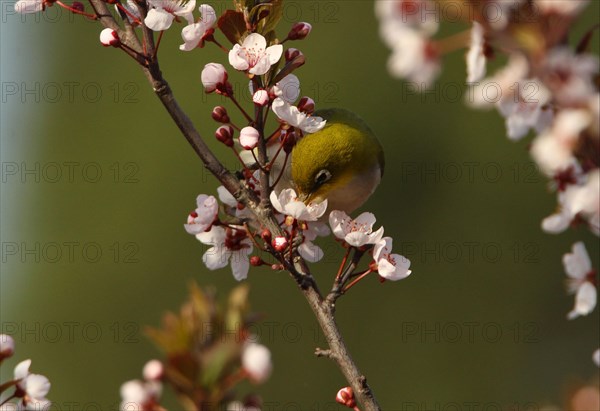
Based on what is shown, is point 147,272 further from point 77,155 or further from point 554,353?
point 554,353

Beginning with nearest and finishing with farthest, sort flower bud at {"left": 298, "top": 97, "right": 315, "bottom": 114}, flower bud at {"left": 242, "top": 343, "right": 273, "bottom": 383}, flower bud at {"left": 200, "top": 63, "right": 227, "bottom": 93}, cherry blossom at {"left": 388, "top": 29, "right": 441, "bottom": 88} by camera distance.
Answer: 1. flower bud at {"left": 242, "top": 343, "right": 273, "bottom": 383}
2. cherry blossom at {"left": 388, "top": 29, "right": 441, "bottom": 88}
3. flower bud at {"left": 200, "top": 63, "right": 227, "bottom": 93}
4. flower bud at {"left": 298, "top": 97, "right": 315, "bottom": 114}

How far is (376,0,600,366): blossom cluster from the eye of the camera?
57.2 inches

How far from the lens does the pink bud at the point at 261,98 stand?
7.66 feet

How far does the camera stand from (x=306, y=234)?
2.99m

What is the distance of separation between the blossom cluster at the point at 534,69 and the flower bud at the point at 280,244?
0.65 meters

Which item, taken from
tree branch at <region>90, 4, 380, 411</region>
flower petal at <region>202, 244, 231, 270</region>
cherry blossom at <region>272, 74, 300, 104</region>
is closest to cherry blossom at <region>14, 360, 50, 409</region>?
tree branch at <region>90, 4, 380, 411</region>

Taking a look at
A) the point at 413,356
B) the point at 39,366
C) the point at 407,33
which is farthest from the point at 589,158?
the point at 39,366

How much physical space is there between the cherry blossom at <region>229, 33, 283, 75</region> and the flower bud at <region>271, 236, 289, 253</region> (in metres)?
0.44

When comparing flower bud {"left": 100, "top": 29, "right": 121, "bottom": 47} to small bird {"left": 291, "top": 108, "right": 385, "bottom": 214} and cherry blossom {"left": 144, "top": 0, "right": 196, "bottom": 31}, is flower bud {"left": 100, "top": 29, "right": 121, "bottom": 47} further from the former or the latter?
small bird {"left": 291, "top": 108, "right": 385, "bottom": 214}

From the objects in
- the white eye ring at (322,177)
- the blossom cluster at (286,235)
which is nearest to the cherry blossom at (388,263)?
the blossom cluster at (286,235)

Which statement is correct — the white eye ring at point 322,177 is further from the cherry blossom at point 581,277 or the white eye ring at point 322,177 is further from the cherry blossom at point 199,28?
the cherry blossom at point 581,277

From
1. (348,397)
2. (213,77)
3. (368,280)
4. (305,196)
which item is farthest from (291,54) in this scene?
(368,280)

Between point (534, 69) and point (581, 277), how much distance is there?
755 mm

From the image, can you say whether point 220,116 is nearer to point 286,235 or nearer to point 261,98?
point 261,98
